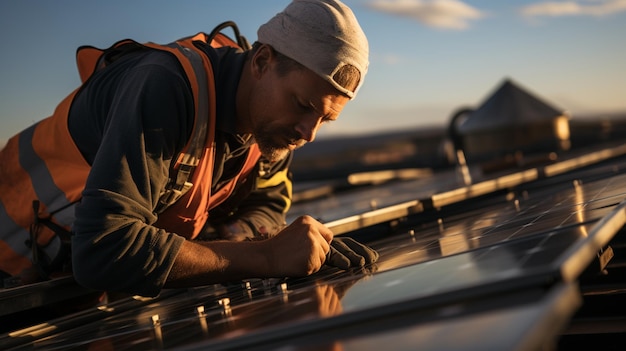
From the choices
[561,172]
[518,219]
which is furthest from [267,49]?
[561,172]

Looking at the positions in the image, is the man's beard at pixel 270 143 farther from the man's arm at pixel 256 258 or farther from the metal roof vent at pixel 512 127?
the metal roof vent at pixel 512 127

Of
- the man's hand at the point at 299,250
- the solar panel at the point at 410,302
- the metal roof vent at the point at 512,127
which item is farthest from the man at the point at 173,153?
the metal roof vent at the point at 512,127

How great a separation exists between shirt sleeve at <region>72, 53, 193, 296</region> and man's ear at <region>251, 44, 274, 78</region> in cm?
32

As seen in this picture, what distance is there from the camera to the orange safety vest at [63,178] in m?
2.34

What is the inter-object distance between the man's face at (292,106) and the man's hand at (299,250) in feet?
1.17

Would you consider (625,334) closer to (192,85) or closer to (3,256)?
(192,85)

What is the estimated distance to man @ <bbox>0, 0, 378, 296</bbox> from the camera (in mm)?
2066

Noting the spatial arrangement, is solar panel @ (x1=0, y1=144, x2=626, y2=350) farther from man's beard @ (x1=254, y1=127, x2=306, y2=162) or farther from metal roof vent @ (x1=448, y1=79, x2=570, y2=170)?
metal roof vent @ (x1=448, y1=79, x2=570, y2=170)

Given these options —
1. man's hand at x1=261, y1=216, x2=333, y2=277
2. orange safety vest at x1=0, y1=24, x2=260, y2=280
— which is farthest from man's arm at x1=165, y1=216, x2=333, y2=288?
orange safety vest at x1=0, y1=24, x2=260, y2=280

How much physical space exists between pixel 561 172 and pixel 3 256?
402 cm

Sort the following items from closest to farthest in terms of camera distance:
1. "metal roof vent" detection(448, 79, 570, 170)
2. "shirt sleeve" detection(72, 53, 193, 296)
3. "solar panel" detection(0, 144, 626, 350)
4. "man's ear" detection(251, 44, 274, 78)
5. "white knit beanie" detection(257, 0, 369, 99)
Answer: "solar panel" detection(0, 144, 626, 350), "shirt sleeve" detection(72, 53, 193, 296), "white knit beanie" detection(257, 0, 369, 99), "man's ear" detection(251, 44, 274, 78), "metal roof vent" detection(448, 79, 570, 170)

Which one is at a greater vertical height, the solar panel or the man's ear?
the man's ear

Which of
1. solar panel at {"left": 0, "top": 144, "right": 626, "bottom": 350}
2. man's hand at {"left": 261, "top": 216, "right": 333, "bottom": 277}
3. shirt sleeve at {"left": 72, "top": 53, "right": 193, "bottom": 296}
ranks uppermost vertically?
shirt sleeve at {"left": 72, "top": 53, "right": 193, "bottom": 296}

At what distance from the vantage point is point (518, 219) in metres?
2.43
